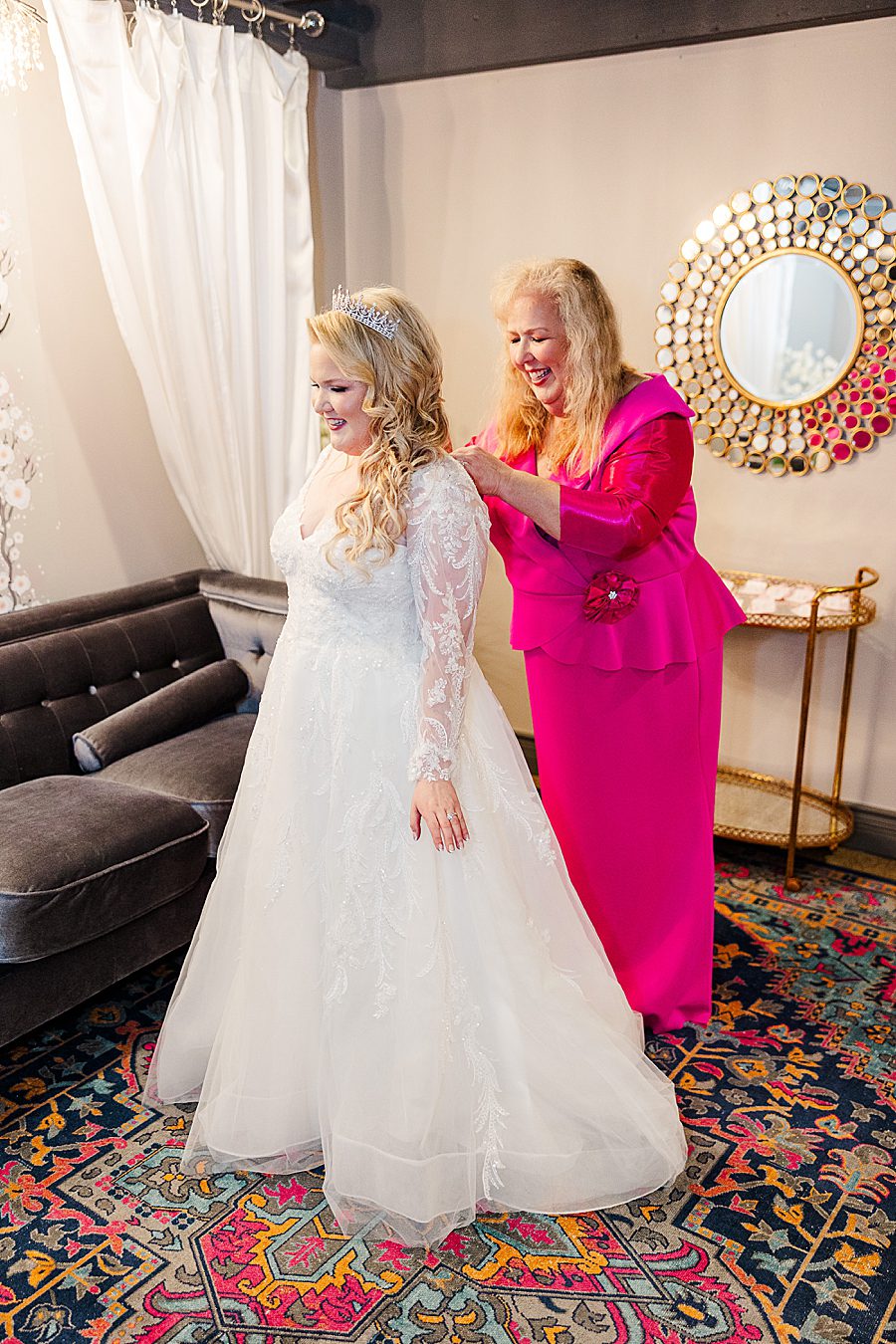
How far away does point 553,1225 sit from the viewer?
216 centimetres

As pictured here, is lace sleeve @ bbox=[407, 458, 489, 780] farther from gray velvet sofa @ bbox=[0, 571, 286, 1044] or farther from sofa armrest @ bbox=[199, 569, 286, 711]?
sofa armrest @ bbox=[199, 569, 286, 711]

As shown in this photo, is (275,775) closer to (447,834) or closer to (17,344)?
(447,834)

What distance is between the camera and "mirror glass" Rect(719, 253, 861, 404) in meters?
3.49

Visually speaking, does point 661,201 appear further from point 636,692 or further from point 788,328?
point 636,692

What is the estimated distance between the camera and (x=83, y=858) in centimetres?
261

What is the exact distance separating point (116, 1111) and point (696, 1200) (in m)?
1.20

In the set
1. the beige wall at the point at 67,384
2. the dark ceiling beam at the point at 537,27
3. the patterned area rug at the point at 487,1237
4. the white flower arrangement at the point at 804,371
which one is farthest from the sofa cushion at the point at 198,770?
the dark ceiling beam at the point at 537,27

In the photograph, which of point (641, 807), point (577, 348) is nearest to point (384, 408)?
point (577, 348)

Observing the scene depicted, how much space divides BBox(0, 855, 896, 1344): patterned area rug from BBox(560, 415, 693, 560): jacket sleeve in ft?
3.88

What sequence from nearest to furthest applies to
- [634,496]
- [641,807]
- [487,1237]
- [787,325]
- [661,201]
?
[487,1237] → [634,496] → [641,807] → [787,325] → [661,201]

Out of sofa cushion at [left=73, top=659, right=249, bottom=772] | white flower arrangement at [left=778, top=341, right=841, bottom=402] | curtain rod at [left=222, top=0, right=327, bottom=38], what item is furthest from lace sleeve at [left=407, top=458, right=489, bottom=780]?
curtain rod at [left=222, top=0, right=327, bottom=38]

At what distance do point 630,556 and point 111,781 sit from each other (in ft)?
4.83

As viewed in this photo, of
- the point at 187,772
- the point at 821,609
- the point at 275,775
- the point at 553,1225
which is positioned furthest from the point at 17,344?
the point at 553,1225

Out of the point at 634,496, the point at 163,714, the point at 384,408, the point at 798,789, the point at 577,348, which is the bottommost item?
the point at 798,789
